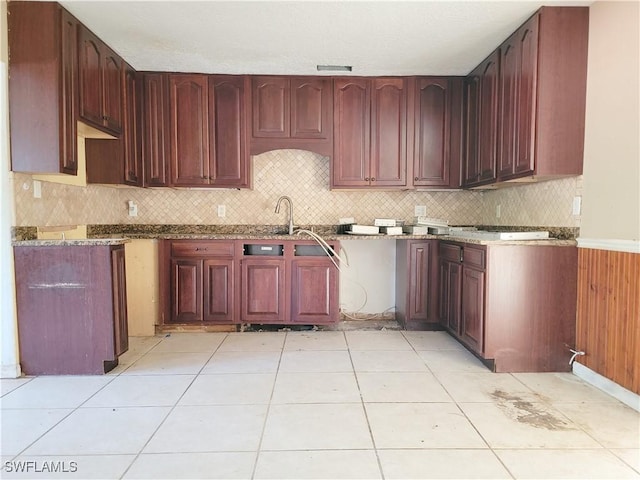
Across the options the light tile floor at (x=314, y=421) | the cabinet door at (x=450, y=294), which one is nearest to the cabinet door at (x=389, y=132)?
the cabinet door at (x=450, y=294)

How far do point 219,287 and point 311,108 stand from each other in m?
1.83

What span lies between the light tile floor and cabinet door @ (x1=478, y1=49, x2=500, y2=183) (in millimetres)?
1525

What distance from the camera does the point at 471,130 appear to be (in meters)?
3.49

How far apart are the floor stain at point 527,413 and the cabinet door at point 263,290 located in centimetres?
187

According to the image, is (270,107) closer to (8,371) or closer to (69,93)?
(69,93)

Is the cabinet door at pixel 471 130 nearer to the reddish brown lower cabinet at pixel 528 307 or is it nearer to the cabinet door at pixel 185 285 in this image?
the reddish brown lower cabinet at pixel 528 307

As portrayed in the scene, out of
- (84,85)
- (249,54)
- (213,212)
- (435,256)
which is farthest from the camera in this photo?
(213,212)

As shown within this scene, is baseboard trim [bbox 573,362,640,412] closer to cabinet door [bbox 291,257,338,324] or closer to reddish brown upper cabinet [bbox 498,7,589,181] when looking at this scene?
reddish brown upper cabinet [bbox 498,7,589,181]

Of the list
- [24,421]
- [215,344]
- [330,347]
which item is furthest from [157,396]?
[330,347]

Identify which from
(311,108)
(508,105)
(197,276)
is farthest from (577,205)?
(197,276)

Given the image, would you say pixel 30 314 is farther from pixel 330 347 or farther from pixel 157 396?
pixel 330 347

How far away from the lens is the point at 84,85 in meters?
2.67

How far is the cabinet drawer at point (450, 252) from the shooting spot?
3.04 m

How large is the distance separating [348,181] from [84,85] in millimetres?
2176
